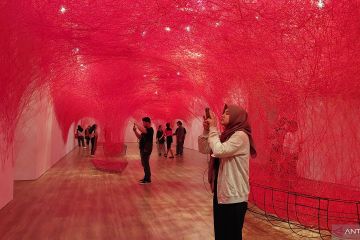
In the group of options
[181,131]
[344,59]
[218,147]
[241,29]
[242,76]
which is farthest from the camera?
[181,131]

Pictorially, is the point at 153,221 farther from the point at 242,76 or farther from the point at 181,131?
the point at 181,131

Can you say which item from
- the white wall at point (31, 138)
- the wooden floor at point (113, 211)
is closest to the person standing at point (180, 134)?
A: the wooden floor at point (113, 211)

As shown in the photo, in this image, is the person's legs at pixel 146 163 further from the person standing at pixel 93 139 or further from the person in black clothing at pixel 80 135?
the person in black clothing at pixel 80 135

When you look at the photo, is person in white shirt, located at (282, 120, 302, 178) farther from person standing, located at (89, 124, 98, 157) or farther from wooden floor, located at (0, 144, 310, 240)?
person standing, located at (89, 124, 98, 157)

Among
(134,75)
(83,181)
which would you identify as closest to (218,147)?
(83,181)

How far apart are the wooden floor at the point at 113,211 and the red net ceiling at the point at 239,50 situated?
4.08 feet

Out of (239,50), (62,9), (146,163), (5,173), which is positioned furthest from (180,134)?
(62,9)

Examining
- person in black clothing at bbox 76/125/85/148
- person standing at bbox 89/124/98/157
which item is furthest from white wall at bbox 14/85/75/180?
person in black clothing at bbox 76/125/85/148

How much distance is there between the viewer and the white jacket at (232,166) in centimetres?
302

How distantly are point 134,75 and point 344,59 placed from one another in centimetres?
670

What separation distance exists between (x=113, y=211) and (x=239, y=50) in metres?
3.27

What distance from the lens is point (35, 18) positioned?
5.27 metres

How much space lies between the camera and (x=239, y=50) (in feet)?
20.9

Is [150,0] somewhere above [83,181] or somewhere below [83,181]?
above
